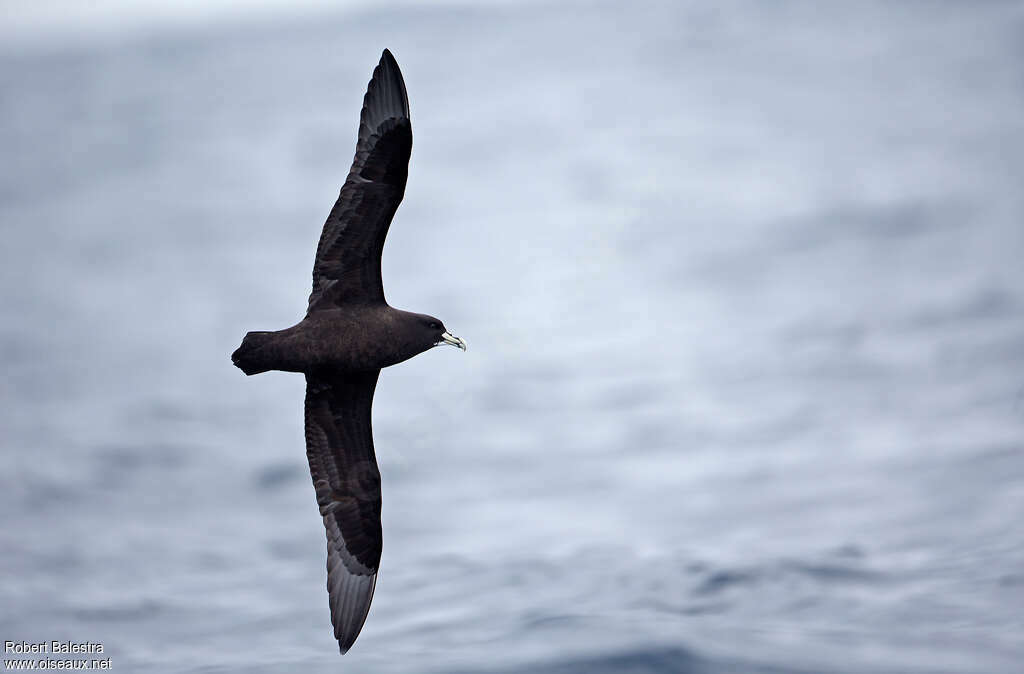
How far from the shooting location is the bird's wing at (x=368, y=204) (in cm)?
1222

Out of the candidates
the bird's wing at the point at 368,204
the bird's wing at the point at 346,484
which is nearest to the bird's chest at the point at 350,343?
the bird's wing at the point at 368,204

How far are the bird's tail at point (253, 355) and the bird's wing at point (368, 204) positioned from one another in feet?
2.55

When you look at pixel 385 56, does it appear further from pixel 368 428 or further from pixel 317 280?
pixel 368 428

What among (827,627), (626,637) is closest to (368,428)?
(626,637)

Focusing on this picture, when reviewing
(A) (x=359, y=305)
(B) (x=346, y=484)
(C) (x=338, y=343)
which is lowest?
(B) (x=346, y=484)

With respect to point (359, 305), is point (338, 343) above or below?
below

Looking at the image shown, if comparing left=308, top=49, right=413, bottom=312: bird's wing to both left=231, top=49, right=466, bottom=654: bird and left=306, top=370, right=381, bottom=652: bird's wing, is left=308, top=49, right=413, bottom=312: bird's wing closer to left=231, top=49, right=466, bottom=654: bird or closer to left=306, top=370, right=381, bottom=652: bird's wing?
left=231, top=49, right=466, bottom=654: bird

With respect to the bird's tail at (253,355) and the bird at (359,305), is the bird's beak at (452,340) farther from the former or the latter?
the bird's tail at (253,355)

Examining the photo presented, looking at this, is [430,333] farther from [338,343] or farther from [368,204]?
[368,204]

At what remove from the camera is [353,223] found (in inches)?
482

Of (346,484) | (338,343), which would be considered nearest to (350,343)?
(338,343)

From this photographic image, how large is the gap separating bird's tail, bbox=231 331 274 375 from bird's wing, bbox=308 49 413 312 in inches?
30.7

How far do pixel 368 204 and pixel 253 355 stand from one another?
1.85 m

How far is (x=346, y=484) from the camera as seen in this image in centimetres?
1362
